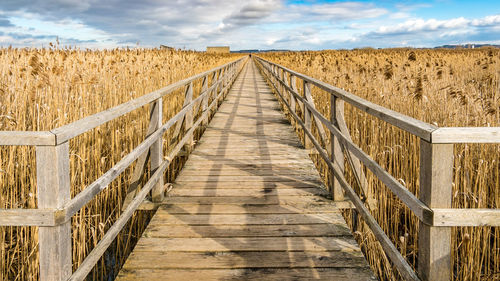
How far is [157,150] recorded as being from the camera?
3.40 m

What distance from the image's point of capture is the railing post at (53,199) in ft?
5.01

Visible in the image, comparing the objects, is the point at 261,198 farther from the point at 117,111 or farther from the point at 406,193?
the point at 406,193

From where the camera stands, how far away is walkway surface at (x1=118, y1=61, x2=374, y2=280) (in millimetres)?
2435

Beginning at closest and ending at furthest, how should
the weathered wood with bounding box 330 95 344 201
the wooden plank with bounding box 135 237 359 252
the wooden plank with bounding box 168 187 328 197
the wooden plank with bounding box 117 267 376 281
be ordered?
the wooden plank with bounding box 117 267 376 281, the wooden plank with bounding box 135 237 359 252, the weathered wood with bounding box 330 95 344 201, the wooden plank with bounding box 168 187 328 197

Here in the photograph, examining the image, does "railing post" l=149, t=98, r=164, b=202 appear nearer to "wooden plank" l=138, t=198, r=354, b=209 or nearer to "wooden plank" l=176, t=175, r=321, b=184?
"wooden plank" l=138, t=198, r=354, b=209

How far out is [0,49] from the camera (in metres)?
9.98

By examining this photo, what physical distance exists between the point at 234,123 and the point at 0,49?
22.1 feet

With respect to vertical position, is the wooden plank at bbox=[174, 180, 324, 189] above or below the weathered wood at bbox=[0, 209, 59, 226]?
below

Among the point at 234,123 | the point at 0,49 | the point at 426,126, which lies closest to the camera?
the point at 426,126

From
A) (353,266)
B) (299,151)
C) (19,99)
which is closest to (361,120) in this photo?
(299,151)

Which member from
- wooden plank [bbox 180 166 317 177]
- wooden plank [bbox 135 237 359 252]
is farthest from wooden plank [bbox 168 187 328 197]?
wooden plank [bbox 135 237 359 252]

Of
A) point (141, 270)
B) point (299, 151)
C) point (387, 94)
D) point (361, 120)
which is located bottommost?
point (141, 270)

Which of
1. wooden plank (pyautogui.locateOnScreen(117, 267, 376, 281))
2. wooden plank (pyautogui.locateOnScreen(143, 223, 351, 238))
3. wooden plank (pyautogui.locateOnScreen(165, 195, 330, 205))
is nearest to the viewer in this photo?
wooden plank (pyautogui.locateOnScreen(117, 267, 376, 281))

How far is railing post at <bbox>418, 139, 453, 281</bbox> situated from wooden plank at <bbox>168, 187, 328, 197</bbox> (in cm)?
211
